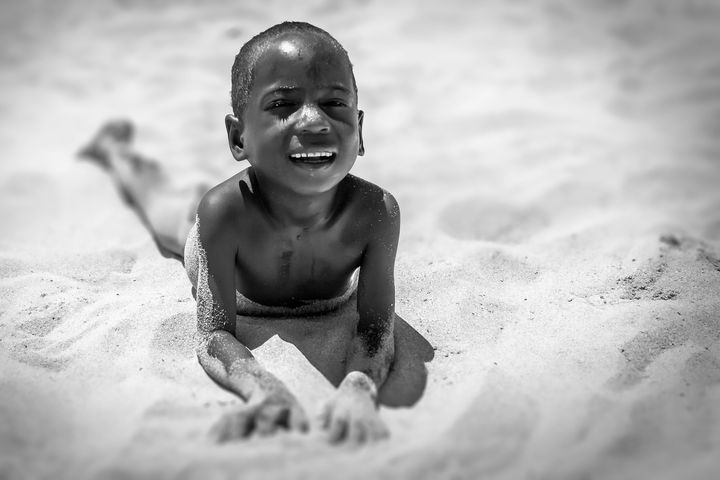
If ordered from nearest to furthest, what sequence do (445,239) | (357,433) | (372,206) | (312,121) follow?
(357,433) → (312,121) → (372,206) → (445,239)

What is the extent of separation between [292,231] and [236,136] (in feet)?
1.12

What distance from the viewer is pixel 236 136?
2156 millimetres

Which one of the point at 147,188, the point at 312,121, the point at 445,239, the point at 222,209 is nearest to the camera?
the point at 312,121

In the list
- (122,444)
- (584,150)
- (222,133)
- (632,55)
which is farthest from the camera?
(632,55)

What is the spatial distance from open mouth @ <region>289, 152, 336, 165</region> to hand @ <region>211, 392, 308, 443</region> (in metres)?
0.65

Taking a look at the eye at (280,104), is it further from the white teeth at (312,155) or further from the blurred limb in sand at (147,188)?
the blurred limb in sand at (147,188)

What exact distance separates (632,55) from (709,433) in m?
3.79

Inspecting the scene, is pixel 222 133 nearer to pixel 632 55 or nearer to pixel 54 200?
pixel 54 200

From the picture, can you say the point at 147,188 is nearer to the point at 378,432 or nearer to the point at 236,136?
the point at 236,136

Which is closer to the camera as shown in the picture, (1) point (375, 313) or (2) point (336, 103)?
(2) point (336, 103)

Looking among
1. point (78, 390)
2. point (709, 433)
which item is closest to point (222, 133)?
point (78, 390)

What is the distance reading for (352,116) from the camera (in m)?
2.03

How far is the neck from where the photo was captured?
212 centimetres

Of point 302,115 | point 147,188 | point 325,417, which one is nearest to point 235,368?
point 325,417
